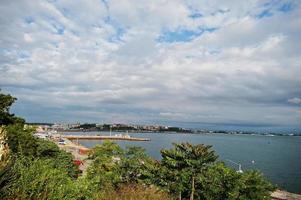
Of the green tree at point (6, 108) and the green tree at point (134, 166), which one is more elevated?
the green tree at point (6, 108)

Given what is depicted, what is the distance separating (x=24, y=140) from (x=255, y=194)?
16657mm

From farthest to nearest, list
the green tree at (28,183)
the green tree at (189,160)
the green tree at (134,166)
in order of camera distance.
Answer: the green tree at (134,166) < the green tree at (189,160) < the green tree at (28,183)

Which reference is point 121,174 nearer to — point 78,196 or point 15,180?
point 78,196

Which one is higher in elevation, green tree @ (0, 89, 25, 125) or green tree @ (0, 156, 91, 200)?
green tree @ (0, 89, 25, 125)

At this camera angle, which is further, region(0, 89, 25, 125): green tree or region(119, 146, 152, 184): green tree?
region(0, 89, 25, 125): green tree

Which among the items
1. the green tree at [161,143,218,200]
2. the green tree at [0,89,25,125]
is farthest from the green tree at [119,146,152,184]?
the green tree at [0,89,25,125]

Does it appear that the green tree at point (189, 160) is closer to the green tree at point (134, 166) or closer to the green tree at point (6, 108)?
the green tree at point (134, 166)

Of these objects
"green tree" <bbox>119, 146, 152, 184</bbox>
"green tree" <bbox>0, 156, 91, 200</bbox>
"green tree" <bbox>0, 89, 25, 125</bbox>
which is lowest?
"green tree" <bbox>119, 146, 152, 184</bbox>

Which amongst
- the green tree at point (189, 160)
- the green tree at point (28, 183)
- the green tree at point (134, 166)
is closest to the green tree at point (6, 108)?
the green tree at point (134, 166)

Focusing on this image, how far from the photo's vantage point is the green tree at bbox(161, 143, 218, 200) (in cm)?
2158

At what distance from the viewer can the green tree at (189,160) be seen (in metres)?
21.6

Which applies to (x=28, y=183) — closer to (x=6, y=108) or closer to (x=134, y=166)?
(x=134, y=166)

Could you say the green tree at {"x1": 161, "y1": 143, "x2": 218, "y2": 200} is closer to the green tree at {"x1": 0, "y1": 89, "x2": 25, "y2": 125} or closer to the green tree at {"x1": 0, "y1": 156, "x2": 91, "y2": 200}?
the green tree at {"x1": 0, "y1": 156, "x2": 91, "y2": 200}

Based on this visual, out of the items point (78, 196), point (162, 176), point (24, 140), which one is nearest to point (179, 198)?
point (162, 176)
